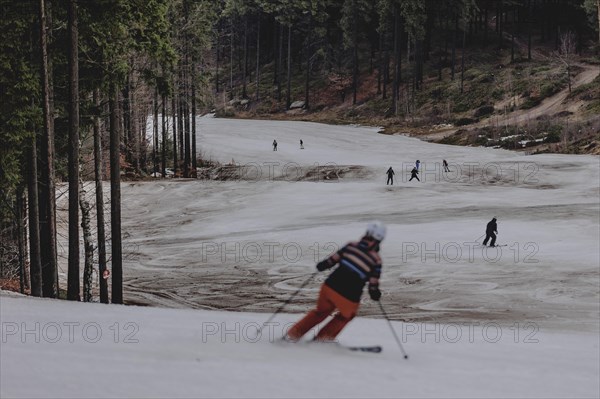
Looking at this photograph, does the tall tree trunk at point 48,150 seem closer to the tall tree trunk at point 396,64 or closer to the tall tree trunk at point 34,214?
the tall tree trunk at point 34,214

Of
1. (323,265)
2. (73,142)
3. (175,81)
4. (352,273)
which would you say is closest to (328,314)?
(352,273)

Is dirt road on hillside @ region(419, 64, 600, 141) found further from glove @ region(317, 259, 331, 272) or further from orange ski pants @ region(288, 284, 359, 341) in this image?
glove @ region(317, 259, 331, 272)

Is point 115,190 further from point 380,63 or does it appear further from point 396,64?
point 380,63

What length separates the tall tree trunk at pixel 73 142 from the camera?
1568 cm

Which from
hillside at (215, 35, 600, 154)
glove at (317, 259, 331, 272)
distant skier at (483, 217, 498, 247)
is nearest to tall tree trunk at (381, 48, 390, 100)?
hillside at (215, 35, 600, 154)

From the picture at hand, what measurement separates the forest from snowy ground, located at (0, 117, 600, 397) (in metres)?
3.93

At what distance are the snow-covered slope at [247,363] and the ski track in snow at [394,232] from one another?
842cm

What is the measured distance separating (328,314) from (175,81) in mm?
42058

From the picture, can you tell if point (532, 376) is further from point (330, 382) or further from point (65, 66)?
point (65, 66)

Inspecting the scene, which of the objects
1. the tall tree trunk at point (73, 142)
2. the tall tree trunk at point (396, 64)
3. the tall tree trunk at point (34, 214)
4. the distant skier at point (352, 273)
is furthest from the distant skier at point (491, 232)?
the tall tree trunk at point (396, 64)

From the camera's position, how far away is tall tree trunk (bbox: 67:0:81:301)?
15680 mm

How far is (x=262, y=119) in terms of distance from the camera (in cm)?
8450

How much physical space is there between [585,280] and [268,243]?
13.0 meters

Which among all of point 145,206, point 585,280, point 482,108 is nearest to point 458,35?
point 482,108
